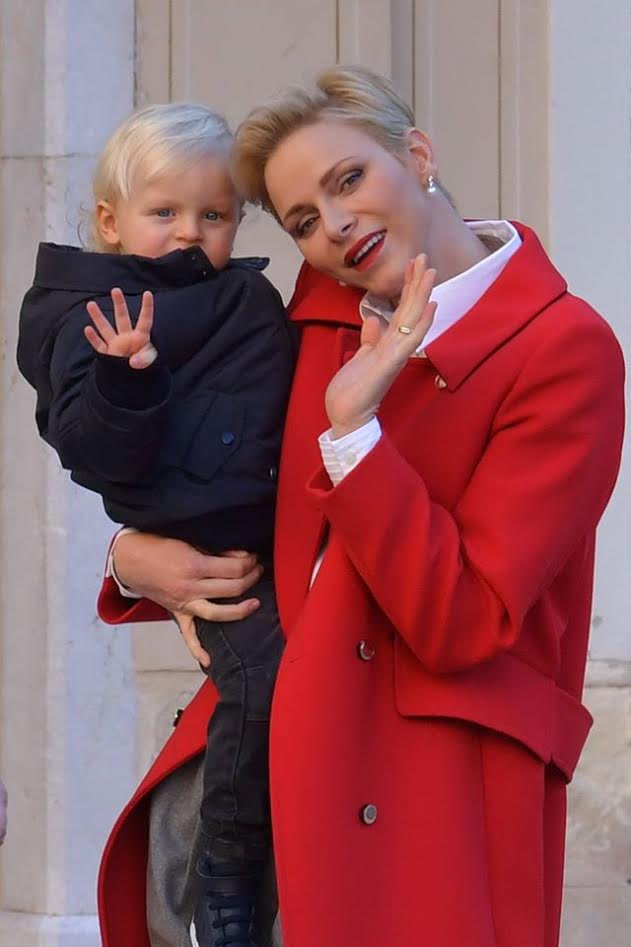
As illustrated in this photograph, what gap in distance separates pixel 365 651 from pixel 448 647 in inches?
5.1

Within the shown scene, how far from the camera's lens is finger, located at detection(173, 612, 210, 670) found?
2.71 m

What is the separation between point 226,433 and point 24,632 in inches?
85.8

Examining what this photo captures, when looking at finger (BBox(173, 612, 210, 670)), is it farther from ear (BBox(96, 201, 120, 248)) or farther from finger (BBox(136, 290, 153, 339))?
ear (BBox(96, 201, 120, 248))

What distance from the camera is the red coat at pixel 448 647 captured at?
2424mm

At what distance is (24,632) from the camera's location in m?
4.68

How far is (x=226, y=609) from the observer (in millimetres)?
2676

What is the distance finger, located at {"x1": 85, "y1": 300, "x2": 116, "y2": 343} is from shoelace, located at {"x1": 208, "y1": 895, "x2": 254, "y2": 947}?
0.81 meters

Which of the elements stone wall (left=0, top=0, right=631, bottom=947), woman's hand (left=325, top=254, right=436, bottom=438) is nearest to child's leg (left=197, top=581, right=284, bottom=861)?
woman's hand (left=325, top=254, right=436, bottom=438)

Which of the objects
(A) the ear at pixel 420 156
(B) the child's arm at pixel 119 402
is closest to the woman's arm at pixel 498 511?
(B) the child's arm at pixel 119 402

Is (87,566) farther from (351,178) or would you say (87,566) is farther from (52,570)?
(351,178)

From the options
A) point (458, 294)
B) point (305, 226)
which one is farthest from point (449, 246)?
point (305, 226)

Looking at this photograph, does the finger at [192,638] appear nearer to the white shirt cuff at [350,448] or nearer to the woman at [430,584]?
the woman at [430,584]

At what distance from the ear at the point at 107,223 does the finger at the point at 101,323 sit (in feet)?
1.20

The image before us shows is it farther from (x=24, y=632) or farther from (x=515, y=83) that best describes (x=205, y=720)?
(x=515, y=83)
